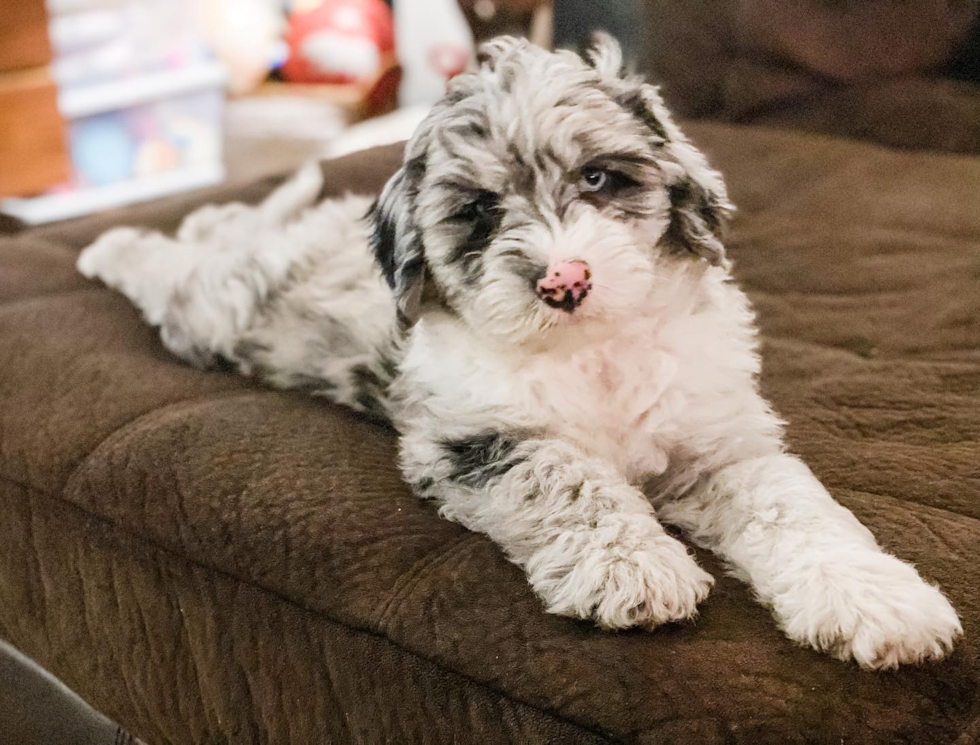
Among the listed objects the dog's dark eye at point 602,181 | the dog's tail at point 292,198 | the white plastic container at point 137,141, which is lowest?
the white plastic container at point 137,141

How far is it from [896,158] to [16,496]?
288cm

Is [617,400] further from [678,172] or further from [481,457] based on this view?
[678,172]

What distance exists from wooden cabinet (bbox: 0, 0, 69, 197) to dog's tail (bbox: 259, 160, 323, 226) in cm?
176

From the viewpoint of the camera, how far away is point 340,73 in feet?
17.3

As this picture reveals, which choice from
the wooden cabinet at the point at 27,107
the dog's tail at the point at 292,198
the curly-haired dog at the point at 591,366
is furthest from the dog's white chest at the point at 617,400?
the wooden cabinet at the point at 27,107

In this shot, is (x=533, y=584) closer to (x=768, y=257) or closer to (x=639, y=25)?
(x=768, y=257)

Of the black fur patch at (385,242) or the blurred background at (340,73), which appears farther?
the blurred background at (340,73)

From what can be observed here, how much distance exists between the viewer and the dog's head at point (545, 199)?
4.91 ft

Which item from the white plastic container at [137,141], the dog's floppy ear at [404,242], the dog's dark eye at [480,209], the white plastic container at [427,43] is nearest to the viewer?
the dog's dark eye at [480,209]

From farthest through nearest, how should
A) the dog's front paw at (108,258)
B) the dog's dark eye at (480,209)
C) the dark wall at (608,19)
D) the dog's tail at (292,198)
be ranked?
the dark wall at (608,19), the dog's tail at (292,198), the dog's front paw at (108,258), the dog's dark eye at (480,209)

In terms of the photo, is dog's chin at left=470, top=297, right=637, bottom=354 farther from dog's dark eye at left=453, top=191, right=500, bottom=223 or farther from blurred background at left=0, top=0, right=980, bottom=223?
blurred background at left=0, top=0, right=980, bottom=223

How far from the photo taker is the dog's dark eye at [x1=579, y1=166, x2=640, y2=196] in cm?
157

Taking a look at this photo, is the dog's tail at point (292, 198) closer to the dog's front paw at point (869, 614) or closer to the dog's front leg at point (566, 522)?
the dog's front leg at point (566, 522)

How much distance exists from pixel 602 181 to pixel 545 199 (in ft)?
0.34
